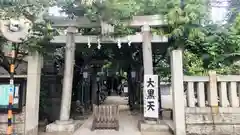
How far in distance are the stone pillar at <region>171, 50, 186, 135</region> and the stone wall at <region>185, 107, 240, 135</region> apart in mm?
193

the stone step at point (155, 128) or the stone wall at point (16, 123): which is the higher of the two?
the stone wall at point (16, 123)

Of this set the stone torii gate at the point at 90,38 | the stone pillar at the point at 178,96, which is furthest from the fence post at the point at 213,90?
the stone torii gate at the point at 90,38

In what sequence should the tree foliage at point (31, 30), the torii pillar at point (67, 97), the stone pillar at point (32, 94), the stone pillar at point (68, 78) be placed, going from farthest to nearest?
the stone pillar at point (68, 78) < the torii pillar at point (67, 97) < the stone pillar at point (32, 94) < the tree foliage at point (31, 30)

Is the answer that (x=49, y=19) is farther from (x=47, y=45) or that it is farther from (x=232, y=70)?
Result: (x=232, y=70)

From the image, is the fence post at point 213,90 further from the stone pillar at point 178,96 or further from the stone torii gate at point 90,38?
the stone torii gate at point 90,38

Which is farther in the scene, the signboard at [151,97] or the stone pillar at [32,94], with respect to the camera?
the signboard at [151,97]

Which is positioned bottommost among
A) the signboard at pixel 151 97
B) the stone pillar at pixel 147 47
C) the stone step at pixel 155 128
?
the stone step at pixel 155 128

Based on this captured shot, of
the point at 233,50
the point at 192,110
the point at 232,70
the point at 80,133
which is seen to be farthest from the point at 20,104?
the point at 233,50

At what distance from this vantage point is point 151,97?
7.61 meters

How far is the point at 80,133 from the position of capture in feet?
24.4

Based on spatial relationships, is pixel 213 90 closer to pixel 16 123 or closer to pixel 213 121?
pixel 213 121

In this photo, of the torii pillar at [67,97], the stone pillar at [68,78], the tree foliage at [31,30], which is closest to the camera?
the tree foliage at [31,30]

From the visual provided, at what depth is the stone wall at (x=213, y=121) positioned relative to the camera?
6.95 meters

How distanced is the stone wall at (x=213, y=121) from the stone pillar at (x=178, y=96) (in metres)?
0.19
